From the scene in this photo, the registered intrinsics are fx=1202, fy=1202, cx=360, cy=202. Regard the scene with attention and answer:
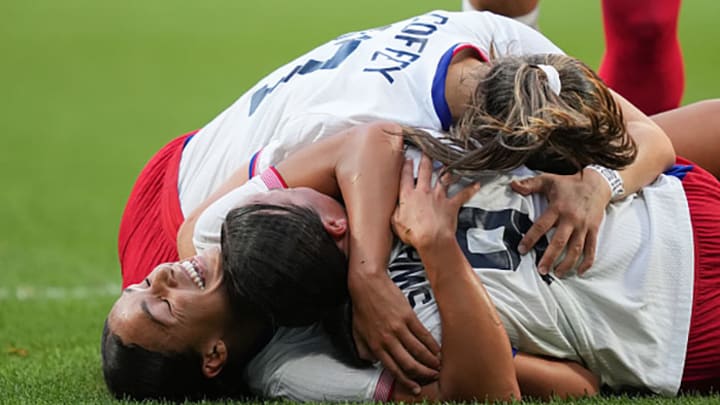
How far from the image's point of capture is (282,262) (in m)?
2.69

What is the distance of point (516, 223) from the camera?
2.94 metres

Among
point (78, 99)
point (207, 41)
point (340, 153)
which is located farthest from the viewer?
point (207, 41)

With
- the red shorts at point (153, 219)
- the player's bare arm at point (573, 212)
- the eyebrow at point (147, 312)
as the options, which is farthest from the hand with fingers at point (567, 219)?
the red shorts at point (153, 219)

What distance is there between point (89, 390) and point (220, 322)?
21.5 inches

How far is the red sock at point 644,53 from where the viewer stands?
4660 mm

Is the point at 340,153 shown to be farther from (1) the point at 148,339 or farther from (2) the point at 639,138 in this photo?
(2) the point at 639,138

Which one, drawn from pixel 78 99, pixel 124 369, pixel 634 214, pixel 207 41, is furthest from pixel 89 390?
pixel 207 41

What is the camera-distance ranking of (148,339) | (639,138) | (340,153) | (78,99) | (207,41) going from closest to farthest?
1. (148,339)
2. (340,153)
3. (639,138)
4. (78,99)
5. (207,41)

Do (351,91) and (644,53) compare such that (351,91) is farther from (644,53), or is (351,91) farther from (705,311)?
(644,53)

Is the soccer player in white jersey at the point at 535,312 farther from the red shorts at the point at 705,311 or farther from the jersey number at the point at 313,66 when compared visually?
the jersey number at the point at 313,66

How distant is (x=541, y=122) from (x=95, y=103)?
35.4ft

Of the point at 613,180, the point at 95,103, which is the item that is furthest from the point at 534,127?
the point at 95,103

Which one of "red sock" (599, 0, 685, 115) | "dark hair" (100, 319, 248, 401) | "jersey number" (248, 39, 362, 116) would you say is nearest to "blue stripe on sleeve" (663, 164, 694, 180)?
"jersey number" (248, 39, 362, 116)

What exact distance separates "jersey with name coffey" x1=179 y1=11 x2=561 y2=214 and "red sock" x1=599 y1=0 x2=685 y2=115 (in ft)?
4.21
